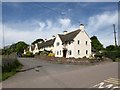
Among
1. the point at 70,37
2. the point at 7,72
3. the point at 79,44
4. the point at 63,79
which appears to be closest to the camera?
the point at 63,79

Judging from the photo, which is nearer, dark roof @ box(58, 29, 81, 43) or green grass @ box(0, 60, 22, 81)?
green grass @ box(0, 60, 22, 81)

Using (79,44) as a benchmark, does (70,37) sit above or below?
above

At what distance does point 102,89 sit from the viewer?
477 inches

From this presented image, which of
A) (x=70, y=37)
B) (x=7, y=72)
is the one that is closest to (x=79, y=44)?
(x=70, y=37)

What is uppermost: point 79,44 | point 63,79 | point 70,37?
point 70,37

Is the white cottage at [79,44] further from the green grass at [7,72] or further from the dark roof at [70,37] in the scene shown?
the green grass at [7,72]

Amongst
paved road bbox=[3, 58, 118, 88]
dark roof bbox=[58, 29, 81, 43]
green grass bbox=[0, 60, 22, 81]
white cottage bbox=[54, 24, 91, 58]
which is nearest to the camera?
paved road bbox=[3, 58, 118, 88]

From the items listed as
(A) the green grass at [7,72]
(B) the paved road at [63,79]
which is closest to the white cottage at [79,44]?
(A) the green grass at [7,72]

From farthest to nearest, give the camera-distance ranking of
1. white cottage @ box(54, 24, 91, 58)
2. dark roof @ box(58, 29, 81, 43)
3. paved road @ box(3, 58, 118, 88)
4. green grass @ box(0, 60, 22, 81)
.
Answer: dark roof @ box(58, 29, 81, 43) → white cottage @ box(54, 24, 91, 58) → green grass @ box(0, 60, 22, 81) → paved road @ box(3, 58, 118, 88)

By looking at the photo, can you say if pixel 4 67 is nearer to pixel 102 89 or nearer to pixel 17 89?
pixel 17 89

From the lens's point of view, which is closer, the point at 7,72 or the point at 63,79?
the point at 63,79

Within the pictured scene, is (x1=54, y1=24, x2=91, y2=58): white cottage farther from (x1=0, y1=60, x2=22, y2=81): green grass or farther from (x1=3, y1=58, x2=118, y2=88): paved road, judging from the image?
(x1=3, y1=58, x2=118, y2=88): paved road

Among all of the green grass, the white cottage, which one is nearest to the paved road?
the green grass

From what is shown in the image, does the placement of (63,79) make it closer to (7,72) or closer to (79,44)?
(7,72)
